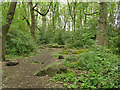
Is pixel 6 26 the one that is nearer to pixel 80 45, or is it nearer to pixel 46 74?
pixel 46 74

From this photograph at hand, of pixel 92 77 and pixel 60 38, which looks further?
pixel 60 38

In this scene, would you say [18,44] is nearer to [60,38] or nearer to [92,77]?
[92,77]

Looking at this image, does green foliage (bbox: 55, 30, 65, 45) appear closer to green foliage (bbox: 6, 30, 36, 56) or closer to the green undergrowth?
green foliage (bbox: 6, 30, 36, 56)

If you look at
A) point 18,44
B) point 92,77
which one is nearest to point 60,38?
point 18,44

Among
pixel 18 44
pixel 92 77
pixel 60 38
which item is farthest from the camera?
pixel 60 38

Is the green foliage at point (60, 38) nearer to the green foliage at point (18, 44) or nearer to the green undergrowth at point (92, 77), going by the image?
the green foliage at point (18, 44)

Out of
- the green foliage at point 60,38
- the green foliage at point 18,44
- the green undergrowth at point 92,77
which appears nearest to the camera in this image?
the green undergrowth at point 92,77

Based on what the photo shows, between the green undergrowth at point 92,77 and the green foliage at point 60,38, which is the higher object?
the green foliage at point 60,38

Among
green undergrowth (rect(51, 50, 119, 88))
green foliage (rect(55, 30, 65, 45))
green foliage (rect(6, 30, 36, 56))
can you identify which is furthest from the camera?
green foliage (rect(55, 30, 65, 45))

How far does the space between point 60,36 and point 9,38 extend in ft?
24.9

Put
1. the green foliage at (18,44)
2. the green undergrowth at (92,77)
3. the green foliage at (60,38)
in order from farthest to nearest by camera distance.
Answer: the green foliage at (60,38) → the green foliage at (18,44) → the green undergrowth at (92,77)

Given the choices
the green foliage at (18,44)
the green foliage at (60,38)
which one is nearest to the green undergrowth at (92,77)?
the green foliage at (18,44)

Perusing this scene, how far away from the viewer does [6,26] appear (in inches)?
257


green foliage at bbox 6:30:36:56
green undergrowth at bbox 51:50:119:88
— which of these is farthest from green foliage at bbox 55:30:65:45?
green undergrowth at bbox 51:50:119:88
